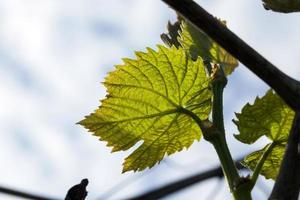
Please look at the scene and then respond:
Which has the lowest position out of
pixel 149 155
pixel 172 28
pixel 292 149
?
pixel 292 149

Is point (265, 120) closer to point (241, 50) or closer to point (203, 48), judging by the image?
point (203, 48)

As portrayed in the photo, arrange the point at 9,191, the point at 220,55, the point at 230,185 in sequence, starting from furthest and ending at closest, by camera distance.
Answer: the point at 220,55 → the point at 230,185 → the point at 9,191

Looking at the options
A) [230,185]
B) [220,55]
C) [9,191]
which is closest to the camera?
[9,191]

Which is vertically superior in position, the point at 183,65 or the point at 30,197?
the point at 183,65

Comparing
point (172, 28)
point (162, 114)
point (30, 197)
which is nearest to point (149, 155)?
point (162, 114)

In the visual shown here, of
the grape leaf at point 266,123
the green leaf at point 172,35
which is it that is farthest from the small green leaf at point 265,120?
the green leaf at point 172,35

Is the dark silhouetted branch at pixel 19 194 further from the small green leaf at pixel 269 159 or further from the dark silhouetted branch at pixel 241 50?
the small green leaf at pixel 269 159

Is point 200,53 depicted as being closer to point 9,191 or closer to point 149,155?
point 149,155
